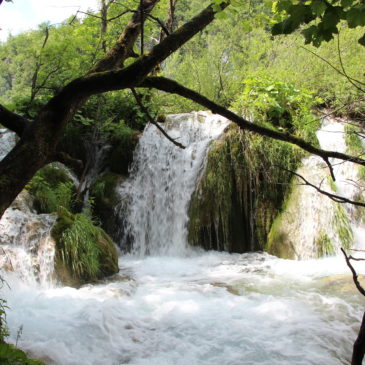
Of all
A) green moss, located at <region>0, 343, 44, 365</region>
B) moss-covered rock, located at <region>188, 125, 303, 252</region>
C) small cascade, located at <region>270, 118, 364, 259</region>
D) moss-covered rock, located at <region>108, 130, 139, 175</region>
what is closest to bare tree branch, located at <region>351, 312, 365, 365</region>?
green moss, located at <region>0, 343, 44, 365</region>

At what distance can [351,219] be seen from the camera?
22.3 ft

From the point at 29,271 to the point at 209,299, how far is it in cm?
262

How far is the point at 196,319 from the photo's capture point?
12.8ft

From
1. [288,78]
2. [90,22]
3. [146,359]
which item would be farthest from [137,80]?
[288,78]

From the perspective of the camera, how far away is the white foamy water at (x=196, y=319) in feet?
10.2

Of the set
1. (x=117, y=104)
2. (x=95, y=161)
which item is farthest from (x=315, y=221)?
(x=117, y=104)

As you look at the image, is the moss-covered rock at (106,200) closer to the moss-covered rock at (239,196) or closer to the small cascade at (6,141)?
the moss-covered rock at (239,196)

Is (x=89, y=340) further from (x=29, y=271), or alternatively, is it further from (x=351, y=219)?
(x=351, y=219)

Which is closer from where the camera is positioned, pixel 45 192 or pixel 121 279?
pixel 121 279

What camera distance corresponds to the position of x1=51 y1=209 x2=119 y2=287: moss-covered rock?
514 cm

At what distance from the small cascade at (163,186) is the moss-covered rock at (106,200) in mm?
200

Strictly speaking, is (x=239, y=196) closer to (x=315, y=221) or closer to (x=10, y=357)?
(x=315, y=221)

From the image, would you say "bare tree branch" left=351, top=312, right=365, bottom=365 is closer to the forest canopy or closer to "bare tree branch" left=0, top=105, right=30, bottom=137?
the forest canopy

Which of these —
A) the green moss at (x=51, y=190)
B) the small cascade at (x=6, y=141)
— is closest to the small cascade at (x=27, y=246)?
the green moss at (x=51, y=190)
